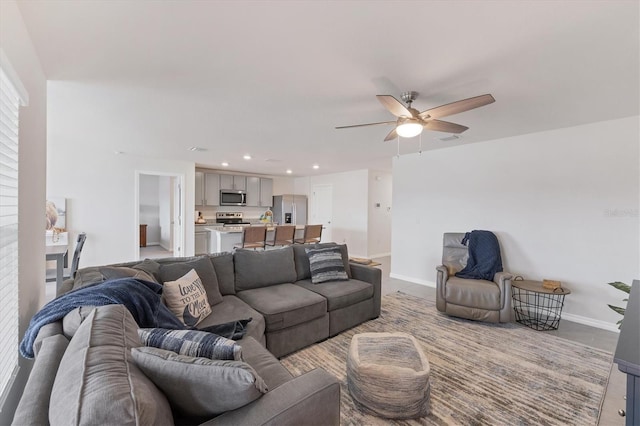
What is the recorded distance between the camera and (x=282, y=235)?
560 cm

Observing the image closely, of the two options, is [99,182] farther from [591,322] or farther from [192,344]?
[591,322]

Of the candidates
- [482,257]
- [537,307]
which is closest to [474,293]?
[482,257]

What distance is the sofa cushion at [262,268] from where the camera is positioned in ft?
9.02

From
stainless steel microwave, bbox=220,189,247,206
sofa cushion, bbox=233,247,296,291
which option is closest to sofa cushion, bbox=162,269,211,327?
sofa cushion, bbox=233,247,296,291

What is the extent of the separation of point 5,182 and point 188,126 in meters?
2.29

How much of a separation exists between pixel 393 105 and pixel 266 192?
6.65 m

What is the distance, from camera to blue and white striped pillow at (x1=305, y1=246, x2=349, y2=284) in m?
3.08

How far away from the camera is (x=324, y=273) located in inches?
122

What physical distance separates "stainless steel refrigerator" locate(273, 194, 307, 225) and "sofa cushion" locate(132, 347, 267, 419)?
7.31 m

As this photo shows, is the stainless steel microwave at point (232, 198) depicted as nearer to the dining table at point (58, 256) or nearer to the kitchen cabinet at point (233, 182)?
the kitchen cabinet at point (233, 182)

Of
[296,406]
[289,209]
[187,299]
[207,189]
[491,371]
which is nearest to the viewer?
[296,406]

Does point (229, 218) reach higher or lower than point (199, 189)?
lower

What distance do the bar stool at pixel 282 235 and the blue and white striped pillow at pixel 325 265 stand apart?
2.31m

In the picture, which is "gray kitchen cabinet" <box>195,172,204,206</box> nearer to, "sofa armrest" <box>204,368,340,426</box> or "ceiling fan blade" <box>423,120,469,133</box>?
"ceiling fan blade" <box>423,120,469,133</box>
